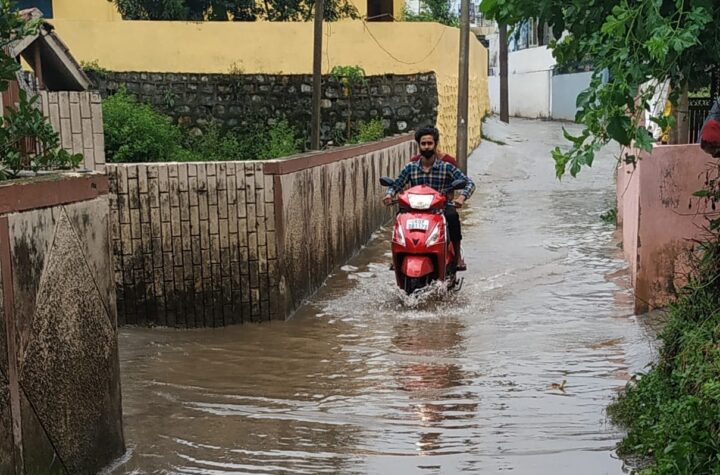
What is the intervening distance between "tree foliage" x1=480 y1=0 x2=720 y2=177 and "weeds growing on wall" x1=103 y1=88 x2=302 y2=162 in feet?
45.2

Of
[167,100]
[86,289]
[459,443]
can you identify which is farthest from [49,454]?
[167,100]

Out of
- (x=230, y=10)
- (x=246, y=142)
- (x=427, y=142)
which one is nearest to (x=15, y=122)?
(x=427, y=142)

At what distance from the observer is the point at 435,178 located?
34.3ft

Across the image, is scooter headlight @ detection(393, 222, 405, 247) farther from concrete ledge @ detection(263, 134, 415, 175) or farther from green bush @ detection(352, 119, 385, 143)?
green bush @ detection(352, 119, 385, 143)

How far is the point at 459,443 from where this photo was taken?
5895 millimetres

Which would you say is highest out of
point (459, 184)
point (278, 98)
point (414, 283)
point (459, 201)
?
point (278, 98)

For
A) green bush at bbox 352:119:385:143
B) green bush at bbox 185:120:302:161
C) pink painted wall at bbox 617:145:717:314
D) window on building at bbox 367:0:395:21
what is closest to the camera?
pink painted wall at bbox 617:145:717:314

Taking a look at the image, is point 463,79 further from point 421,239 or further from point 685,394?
point 685,394

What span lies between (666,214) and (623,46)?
4195mm

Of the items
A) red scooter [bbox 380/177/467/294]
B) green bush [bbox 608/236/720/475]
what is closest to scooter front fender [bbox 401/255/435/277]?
red scooter [bbox 380/177/467/294]

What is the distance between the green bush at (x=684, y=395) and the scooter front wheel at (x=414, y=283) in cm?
380

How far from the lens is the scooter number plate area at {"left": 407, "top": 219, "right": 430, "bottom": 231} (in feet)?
32.3

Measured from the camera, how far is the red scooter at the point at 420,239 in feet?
32.2

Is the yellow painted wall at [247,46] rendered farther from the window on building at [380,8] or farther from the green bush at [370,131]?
the window on building at [380,8]
